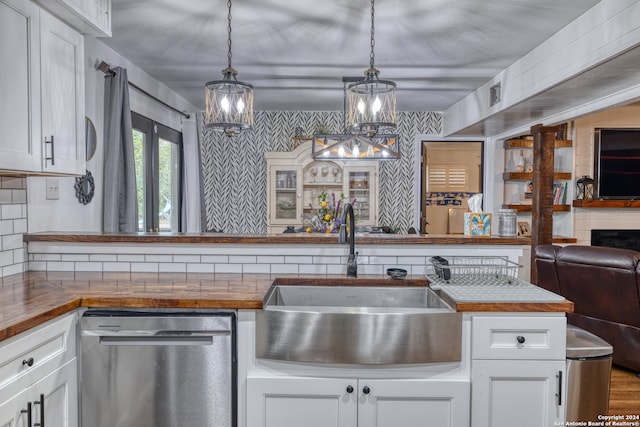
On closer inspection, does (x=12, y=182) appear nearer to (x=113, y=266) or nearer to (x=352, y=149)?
(x=113, y=266)

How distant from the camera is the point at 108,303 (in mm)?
1645

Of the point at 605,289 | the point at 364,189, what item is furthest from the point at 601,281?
the point at 364,189

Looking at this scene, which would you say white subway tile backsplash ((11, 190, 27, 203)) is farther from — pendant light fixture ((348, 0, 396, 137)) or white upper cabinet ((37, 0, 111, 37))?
pendant light fixture ((348, 0, 396, 137))

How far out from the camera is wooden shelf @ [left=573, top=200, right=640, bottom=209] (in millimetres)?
4957

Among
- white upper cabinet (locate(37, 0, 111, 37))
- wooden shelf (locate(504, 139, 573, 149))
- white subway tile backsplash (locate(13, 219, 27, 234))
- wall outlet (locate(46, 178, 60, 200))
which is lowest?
white subway tile backsplash (locate(13, 219, 27, 234))

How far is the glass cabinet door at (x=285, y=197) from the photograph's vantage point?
5449mm

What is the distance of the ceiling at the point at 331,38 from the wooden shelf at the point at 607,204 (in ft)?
6.53

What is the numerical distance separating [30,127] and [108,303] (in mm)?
852

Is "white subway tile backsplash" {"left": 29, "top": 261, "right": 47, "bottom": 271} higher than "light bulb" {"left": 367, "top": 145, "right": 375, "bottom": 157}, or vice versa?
"light bulb" {"left": 367, "top": 145, "right": 375, "bottom": 157}

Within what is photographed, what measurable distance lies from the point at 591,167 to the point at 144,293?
17.2ft

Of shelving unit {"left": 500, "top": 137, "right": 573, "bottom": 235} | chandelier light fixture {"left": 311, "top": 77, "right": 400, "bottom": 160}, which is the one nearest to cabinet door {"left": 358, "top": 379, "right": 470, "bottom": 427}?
chandelier light fixture {"left": 311, "top": 77, "right": 400, "bottom": 160}

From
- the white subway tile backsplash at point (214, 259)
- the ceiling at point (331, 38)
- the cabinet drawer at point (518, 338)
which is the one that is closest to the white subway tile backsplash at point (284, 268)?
the white subway tile backsplash at point (214, 259)

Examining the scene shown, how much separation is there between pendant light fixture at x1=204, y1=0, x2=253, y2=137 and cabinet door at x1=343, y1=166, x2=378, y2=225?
3517mm

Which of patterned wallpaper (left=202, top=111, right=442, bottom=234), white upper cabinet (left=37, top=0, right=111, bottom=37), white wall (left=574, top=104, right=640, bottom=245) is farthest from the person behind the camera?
patterned wallpaper (left=202, top=111, right=442, bottom=234)
